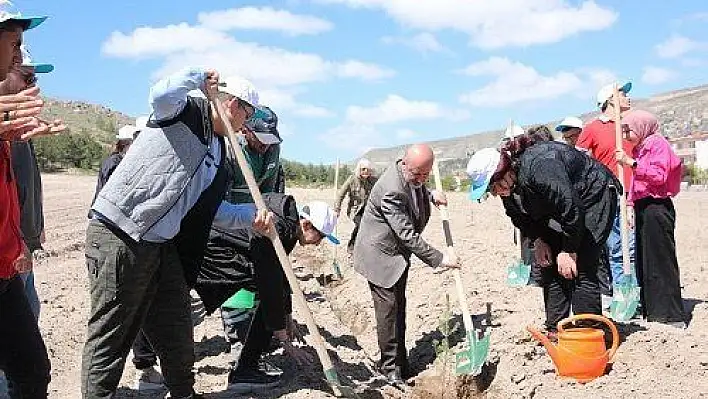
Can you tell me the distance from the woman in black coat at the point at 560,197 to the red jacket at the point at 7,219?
100 inches

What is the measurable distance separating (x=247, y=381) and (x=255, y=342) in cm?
23

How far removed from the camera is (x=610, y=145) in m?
6.65

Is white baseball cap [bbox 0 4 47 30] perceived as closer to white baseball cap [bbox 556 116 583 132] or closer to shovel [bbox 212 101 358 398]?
shovel [bbox 212 101 358 398]

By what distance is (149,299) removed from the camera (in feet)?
11.4

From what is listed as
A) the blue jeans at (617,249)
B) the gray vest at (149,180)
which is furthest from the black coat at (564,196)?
the gray vest at (149,180)

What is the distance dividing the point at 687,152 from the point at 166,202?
6980 centimetres

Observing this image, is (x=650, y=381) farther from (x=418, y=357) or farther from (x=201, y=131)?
(x=201, y=131)

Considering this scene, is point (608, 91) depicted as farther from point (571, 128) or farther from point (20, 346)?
point (20, 346)

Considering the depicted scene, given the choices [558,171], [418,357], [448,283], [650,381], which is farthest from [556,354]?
[448,283]

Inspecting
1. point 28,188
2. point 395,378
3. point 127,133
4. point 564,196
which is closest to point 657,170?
point 564,196

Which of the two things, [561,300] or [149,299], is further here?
[561,300]

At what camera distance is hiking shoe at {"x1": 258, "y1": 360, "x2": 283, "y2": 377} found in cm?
463

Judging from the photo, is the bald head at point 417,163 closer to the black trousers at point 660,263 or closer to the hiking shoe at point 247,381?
the hiking shoe at point 247,381

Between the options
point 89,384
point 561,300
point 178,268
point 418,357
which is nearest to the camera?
point 89,384
